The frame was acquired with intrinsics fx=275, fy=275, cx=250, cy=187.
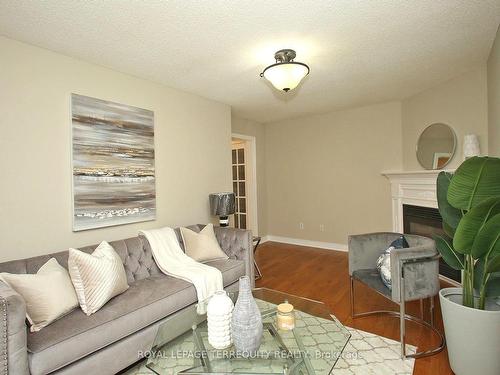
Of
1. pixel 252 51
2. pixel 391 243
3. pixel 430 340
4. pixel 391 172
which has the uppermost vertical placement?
pixel 252 51

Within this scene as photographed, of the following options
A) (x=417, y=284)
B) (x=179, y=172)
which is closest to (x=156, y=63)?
(x=179, y=172)

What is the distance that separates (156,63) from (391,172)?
11.5 feet

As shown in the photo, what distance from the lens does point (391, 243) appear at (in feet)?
8.75

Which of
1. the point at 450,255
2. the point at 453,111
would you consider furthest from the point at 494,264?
the point at 453,111

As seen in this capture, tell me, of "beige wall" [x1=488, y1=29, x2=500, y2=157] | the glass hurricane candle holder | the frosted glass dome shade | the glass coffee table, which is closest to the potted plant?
the glass coffee table

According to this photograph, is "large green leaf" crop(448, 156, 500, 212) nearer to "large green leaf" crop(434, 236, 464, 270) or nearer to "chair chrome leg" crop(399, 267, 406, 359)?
"large green leaf" crop(434, 236, 464, 270)

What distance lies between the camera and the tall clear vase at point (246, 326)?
57.7 inches

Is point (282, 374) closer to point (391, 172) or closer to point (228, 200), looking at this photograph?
point (228, 200)

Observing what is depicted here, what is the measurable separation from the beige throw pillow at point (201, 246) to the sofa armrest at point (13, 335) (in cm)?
154

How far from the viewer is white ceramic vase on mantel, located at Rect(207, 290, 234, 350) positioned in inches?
61.7

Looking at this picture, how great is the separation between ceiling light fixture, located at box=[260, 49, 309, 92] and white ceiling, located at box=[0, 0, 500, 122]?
3.2 inches

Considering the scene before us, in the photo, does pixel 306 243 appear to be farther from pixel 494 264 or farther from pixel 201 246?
pixel 494 264

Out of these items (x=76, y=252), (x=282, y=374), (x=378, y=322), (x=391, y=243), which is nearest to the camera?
(x=282, y=374)

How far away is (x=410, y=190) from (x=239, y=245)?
2.59m
